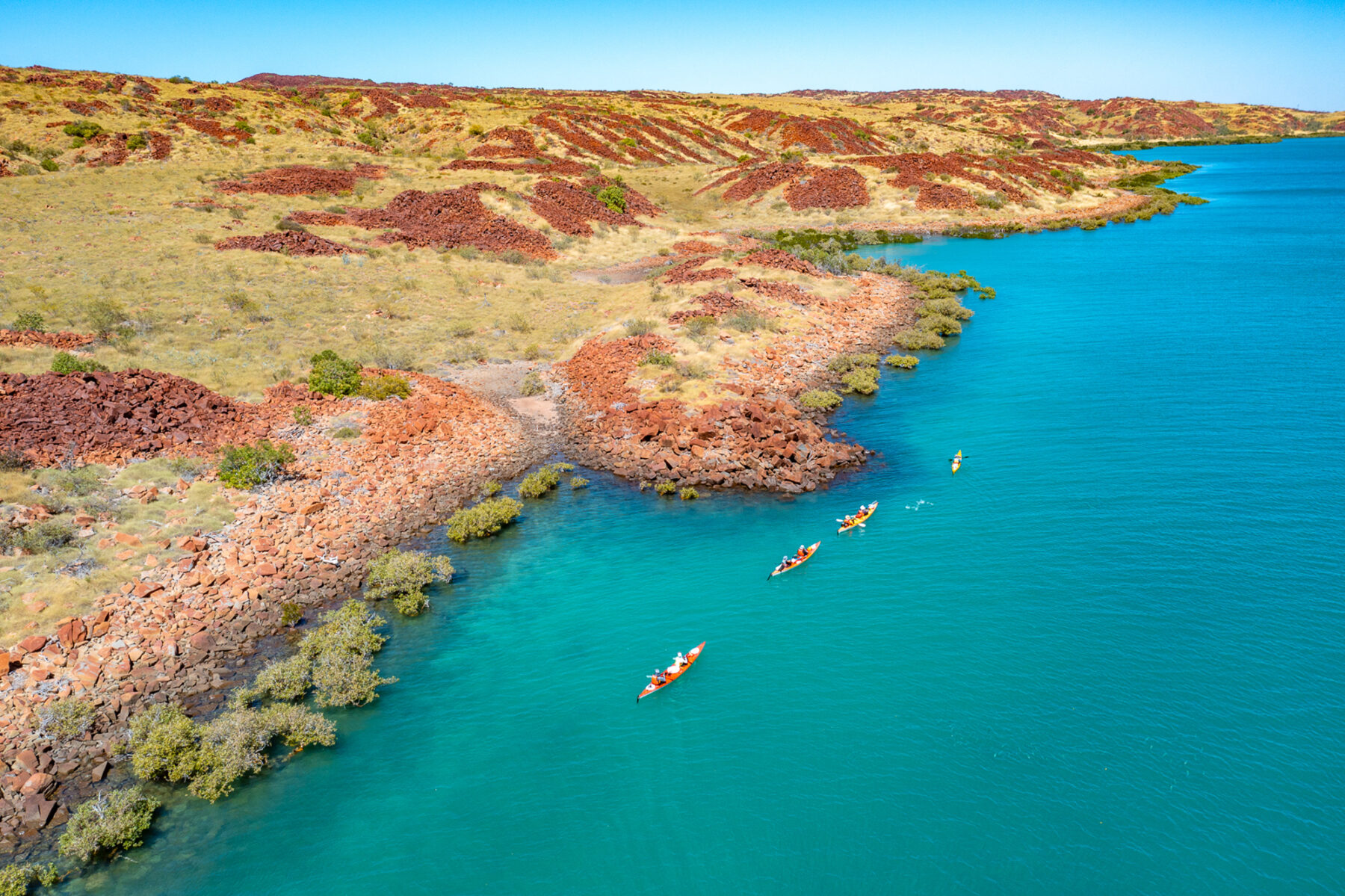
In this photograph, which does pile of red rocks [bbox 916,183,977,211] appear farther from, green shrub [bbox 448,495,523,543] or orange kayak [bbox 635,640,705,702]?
orange kayak [bbox 635,640,705,702]

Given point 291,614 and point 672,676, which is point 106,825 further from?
point 672,676

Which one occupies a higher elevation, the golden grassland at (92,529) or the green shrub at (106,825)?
the golden grassland at (92,529)

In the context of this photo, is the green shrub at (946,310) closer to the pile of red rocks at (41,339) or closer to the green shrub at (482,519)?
the green shrub at (482,519)

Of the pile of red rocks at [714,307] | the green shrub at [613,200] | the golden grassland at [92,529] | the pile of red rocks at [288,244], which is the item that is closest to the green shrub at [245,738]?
the golden grassland at [92,529]

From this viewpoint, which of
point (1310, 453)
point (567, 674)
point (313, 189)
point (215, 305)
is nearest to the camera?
point (567, 674)

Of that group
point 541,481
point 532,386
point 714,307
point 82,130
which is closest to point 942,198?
point 714,307

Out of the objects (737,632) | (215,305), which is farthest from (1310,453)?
(215,305)

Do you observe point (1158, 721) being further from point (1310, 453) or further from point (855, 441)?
point (1310, 453)
